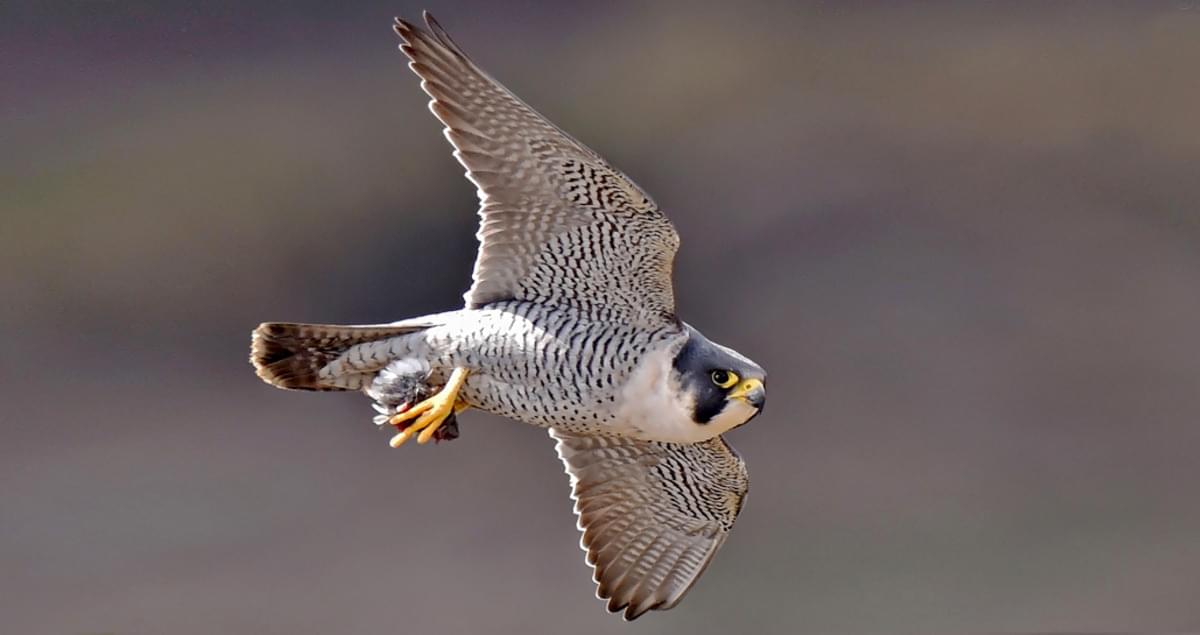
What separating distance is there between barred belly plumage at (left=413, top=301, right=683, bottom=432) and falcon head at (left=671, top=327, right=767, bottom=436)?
9cm

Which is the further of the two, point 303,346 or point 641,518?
point 641,518

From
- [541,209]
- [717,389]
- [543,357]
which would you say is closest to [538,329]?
[543,357]

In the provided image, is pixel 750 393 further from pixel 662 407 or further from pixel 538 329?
pixel 538 329

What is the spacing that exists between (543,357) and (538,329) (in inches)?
2.5

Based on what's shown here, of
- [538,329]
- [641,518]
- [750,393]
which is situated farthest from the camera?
[641,518]

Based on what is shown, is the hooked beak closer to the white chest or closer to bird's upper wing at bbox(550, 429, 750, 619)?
the white chest

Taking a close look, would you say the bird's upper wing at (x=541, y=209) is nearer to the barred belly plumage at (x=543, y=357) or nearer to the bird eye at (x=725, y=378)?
the barred belly plumage at (x=543, y=357)

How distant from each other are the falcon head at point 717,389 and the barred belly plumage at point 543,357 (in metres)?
0.09

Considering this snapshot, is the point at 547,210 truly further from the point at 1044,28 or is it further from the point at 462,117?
the point at 1044,28

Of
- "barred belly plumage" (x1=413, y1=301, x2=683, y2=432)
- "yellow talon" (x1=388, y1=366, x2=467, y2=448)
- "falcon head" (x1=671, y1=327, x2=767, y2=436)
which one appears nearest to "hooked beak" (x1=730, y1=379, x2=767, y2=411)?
"falcon head" (x1=671, y1=327, x2=767, y2=436)

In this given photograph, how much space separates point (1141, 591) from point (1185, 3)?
2503mm

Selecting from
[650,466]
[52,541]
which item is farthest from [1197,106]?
[52,541]

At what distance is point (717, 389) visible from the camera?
291 cm

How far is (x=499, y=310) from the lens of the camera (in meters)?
3.06
